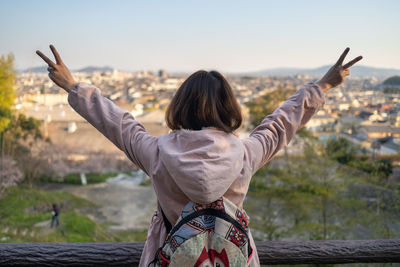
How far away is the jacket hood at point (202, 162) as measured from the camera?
76 cm

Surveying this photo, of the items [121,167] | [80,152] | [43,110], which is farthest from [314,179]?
[43,110]

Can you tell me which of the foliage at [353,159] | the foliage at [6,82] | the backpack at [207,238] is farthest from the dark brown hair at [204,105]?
the foliage at [6,82]

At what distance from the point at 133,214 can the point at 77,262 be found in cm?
1097

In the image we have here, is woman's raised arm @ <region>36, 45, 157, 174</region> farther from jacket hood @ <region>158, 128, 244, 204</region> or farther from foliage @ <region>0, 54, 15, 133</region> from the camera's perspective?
foliage @ <region>0, 54, 15, 133</region>

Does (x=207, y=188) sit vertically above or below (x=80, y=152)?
above

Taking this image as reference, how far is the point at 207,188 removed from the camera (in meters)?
0.76

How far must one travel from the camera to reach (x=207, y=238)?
809 millimetres

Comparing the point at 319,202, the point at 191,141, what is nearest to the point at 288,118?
the point at 191,141

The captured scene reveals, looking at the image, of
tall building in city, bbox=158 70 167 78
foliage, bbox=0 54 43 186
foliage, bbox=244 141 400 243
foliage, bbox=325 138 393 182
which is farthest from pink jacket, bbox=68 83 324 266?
tall building in city, bbox=158 70 167 78

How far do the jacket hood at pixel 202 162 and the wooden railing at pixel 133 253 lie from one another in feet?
2.29

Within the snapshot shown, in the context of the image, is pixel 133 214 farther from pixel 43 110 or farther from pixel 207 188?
pixel 207 188

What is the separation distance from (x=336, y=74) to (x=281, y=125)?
13.2 inches

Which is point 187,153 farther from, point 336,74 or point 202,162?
point 336,74

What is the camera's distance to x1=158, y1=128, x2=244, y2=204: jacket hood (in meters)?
0.76
